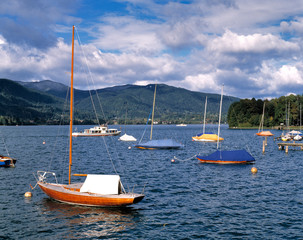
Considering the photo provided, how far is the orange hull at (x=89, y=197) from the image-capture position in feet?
94.9

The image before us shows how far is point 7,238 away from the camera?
77.3 ft

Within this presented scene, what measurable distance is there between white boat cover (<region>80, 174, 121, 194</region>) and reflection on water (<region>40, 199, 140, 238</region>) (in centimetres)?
190

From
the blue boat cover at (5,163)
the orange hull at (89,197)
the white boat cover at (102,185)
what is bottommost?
the blue boat cover at (5,163)

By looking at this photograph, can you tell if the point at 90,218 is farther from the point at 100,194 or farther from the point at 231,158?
the point at 231,158

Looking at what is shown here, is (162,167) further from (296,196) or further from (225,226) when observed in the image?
(225,226)

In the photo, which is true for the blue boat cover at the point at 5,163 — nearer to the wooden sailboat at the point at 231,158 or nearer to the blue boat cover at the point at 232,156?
the wooden sailboat at the point at 231,158

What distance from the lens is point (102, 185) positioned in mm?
29938

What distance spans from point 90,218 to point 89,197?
2.49m

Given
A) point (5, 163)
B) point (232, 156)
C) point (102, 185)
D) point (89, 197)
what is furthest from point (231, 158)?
point (5, 163)

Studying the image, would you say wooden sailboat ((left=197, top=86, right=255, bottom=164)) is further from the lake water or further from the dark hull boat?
the lake water

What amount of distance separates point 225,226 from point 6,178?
114 feet

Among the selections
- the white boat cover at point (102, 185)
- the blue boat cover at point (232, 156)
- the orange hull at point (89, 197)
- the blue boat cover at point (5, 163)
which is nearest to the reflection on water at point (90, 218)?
the orange hull at point (89, 197)

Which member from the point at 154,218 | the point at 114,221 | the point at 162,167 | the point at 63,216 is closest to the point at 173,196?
the point at 154,218

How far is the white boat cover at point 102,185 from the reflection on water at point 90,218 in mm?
1898
